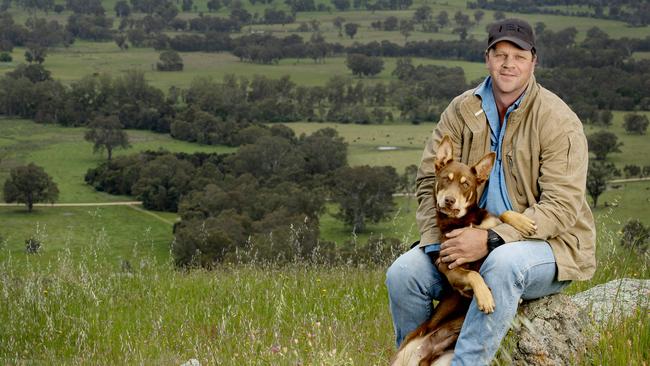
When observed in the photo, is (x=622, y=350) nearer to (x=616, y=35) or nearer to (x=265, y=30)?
(x=616, y=35)


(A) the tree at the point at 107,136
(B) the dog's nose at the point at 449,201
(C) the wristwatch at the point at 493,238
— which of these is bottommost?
(A) the tree at the point at 107,136

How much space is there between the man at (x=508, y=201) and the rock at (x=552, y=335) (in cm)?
11

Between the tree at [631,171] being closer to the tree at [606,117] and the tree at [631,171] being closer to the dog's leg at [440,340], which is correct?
the tree at [606,117]

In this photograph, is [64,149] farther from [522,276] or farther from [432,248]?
[522,276]

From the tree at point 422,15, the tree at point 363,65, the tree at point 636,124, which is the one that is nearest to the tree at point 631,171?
the tree at point 636,124

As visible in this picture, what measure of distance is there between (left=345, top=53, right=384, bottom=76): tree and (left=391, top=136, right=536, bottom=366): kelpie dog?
126m

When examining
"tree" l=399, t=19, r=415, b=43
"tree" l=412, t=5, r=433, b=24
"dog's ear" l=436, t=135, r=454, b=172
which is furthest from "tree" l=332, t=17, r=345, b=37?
"dog's ear" l=436, t=135, r=454, b=172

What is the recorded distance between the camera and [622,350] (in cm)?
454

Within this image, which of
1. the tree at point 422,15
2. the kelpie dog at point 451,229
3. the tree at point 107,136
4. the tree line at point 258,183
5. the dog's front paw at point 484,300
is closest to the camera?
the dog's front paw at point 484,300

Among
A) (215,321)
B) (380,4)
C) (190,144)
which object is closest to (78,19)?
(380,4)

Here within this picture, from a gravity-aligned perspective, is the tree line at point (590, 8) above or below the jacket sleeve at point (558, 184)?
below

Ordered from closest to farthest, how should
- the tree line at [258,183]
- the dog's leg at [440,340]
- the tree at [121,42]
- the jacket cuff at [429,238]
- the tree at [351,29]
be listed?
the dog's leg at [440,340] → the jacket cuff at [429,238] → the tree line at [258,183] → the tree at [121,42] → the tree at [351,29]

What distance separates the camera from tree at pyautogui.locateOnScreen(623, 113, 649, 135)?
87.6 meters

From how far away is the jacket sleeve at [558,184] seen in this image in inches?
189
